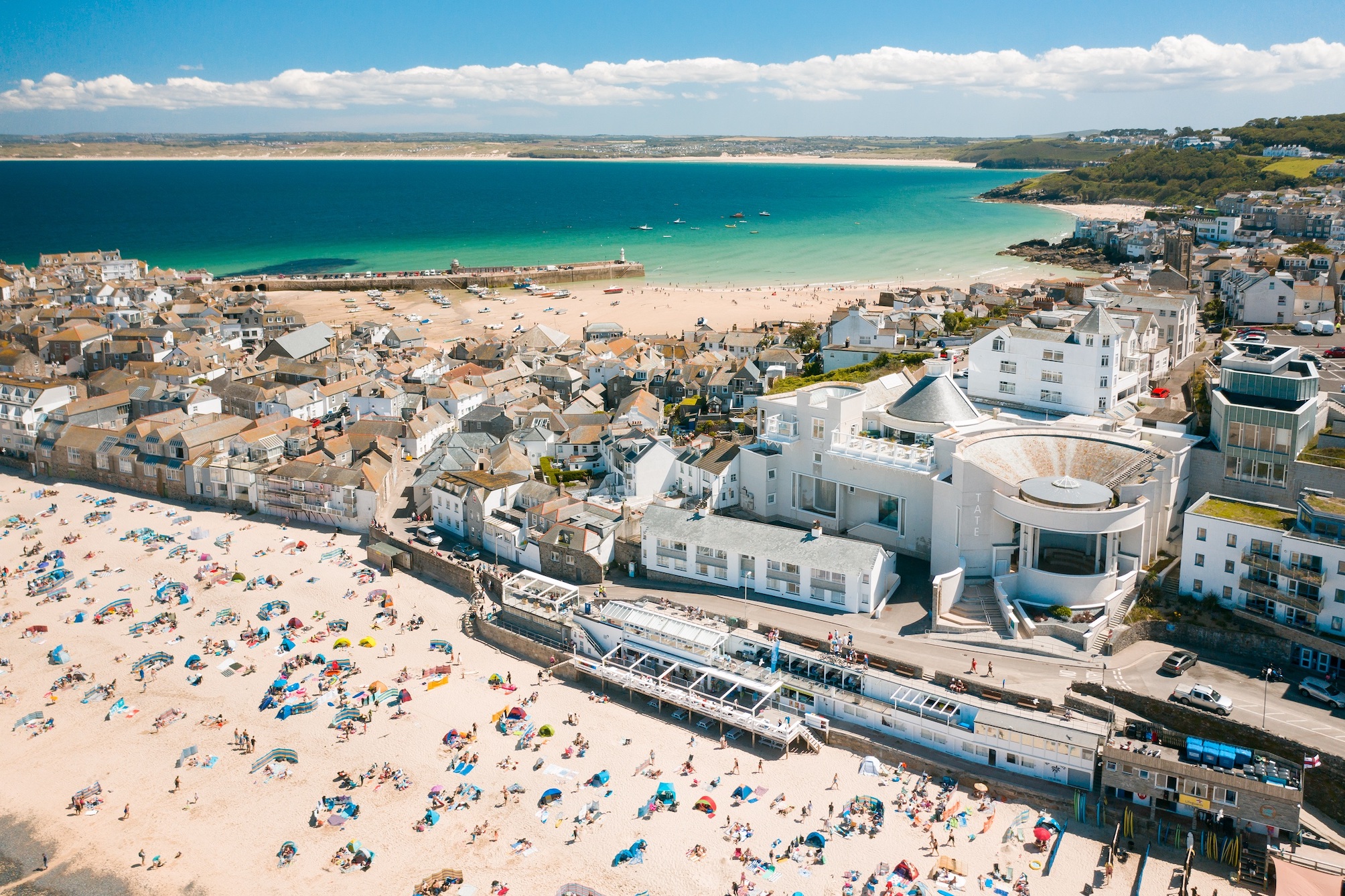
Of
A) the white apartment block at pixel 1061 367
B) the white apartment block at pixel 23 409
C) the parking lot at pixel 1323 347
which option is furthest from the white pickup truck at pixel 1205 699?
the white apartment block at pixel 23 409

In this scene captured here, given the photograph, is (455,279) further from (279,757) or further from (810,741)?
(810,741)

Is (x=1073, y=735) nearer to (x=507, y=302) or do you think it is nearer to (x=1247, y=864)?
(x=1247, y=864)

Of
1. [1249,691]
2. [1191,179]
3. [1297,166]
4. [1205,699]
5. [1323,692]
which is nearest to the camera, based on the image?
[1205,699]

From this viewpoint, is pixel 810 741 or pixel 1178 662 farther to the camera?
pixel 1178 662

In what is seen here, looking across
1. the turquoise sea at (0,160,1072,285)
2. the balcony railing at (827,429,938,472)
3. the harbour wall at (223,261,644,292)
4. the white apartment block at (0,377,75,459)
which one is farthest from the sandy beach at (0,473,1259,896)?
the turquoise sea at (0,160,1072,285)

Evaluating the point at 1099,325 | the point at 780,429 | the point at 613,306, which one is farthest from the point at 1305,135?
the point at 780,429

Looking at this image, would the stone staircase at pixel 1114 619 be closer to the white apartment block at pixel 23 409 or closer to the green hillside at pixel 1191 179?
the white apartment block at pixel 23 409
